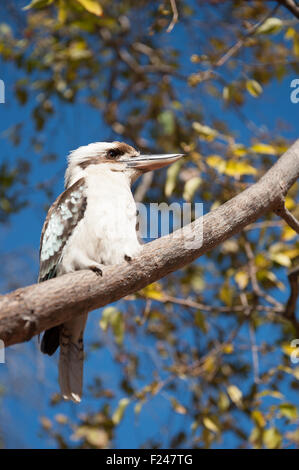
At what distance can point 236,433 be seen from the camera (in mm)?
3395

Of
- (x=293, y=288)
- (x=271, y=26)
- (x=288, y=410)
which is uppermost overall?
(x=271, y=26)

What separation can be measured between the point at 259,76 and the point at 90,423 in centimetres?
274

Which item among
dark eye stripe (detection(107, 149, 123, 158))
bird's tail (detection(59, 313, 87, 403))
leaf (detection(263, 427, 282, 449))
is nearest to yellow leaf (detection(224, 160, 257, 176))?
dark eye stripe (detection(107, 149, 123, 158))

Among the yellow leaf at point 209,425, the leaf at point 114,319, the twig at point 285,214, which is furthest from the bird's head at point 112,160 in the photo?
the yellow leaf at point 209,425

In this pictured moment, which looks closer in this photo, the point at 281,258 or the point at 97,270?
the point at 97,270

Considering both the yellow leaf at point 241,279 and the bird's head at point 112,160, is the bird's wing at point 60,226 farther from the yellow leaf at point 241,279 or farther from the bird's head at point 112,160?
the yellow leaf at point 241,279

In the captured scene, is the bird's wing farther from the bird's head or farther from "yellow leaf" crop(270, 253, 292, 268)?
"yellow leaf" crop(270, 253, 292, 268)

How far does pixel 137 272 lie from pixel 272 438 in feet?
4.26

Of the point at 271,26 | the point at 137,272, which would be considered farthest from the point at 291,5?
the point at 137,272

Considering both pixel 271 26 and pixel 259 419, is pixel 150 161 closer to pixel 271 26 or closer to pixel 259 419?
pixel 271 26

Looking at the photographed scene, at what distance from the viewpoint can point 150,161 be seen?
2.72 metres

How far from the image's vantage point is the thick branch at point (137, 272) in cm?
150

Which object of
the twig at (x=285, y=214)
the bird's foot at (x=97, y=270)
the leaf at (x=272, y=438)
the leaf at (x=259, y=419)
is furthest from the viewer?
the leaf at (x=259, y=419)
